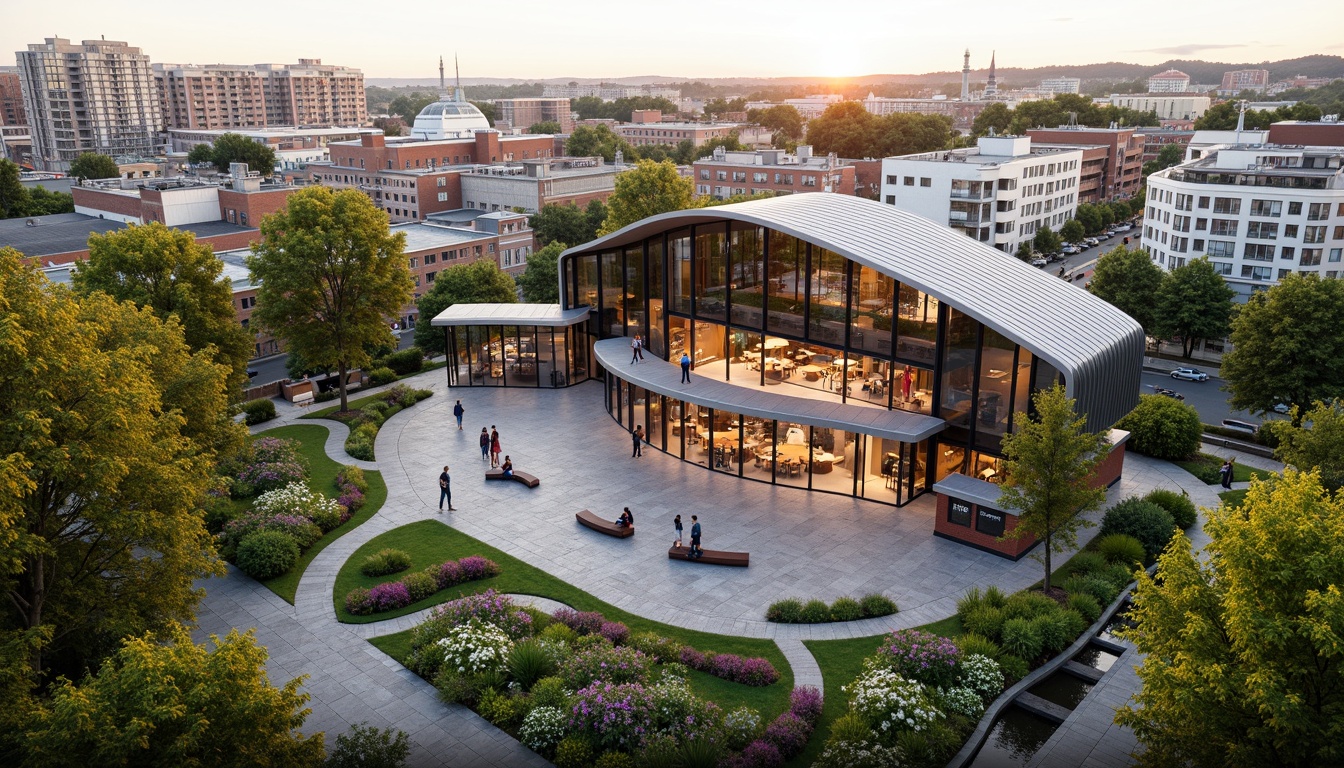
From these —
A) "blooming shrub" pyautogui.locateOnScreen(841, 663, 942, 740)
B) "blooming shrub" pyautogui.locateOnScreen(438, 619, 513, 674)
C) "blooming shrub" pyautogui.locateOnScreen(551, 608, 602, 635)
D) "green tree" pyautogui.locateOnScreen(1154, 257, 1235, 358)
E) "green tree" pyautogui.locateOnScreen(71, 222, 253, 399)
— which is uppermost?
"green tree" pyautogui.locateOnScreen(71, 222, 253, 399)

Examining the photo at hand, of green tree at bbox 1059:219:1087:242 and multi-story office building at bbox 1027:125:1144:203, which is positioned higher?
multi-story office building at bbox 1027:125:1144:203

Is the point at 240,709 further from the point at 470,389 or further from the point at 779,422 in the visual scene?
the point at 470,389

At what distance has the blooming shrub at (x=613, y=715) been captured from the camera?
17.8 m

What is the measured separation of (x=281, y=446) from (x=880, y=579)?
23.8m

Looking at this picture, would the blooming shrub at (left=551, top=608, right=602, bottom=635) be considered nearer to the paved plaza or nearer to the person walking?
the paved plaza

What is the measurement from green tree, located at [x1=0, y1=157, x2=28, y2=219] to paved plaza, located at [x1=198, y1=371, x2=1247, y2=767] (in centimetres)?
8832

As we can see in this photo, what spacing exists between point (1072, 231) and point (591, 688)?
3622 inches

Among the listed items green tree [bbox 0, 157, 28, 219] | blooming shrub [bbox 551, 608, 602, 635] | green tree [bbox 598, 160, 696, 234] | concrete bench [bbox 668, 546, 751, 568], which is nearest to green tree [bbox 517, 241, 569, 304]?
green tree [bbox 598, 160, 696, 234]

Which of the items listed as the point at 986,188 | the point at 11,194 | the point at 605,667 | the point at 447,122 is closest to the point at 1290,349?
the point at 605,667

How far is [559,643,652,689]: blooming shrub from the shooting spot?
1952 cm

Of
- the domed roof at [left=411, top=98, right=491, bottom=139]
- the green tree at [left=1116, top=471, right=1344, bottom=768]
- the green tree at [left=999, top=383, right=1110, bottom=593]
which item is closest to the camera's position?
the green tree at [left=1116, top=471, right=1344, bottom=768]

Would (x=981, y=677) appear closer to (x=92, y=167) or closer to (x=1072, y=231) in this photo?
(x=1072, y=231)

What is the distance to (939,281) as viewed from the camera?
29.2 meters

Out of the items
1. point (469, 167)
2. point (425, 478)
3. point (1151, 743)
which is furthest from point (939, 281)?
point (469, 167)
